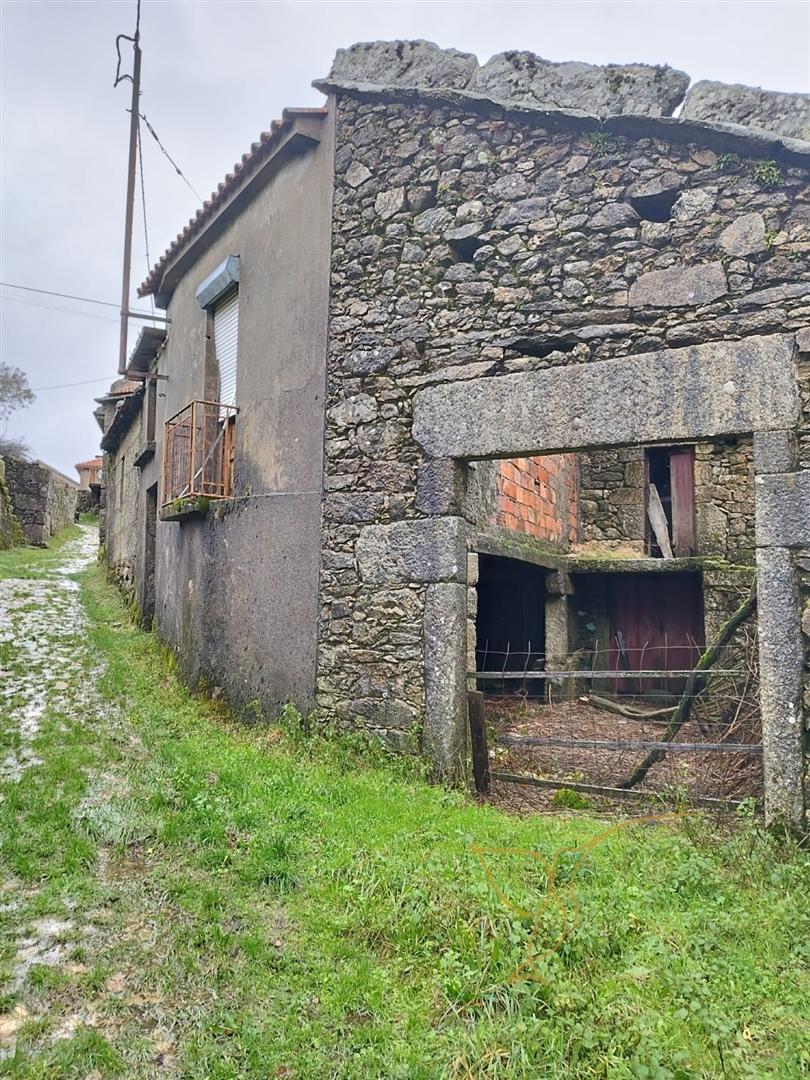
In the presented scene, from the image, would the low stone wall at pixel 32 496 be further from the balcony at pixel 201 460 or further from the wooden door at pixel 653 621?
the wooden door at pixel 653 621

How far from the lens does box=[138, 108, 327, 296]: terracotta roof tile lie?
5879 millimetres

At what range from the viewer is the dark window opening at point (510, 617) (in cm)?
984

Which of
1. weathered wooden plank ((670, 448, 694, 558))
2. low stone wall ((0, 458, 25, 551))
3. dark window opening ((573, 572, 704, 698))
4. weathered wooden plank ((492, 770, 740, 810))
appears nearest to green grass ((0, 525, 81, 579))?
low stone wall ((0, 458, 25, 551))

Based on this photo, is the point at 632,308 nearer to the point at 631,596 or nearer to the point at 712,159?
the point at 712,159

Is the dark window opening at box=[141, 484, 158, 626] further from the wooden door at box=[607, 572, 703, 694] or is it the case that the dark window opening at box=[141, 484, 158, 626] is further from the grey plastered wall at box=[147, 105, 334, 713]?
the wooden door at box=[607, 572, 703, 694]

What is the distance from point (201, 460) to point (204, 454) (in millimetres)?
336

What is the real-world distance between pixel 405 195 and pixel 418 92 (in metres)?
0.69

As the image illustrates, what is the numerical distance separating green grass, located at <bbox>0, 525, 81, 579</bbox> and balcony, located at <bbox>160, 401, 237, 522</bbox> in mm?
6747

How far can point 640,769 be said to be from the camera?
5.00 metres

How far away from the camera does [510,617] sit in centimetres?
1014

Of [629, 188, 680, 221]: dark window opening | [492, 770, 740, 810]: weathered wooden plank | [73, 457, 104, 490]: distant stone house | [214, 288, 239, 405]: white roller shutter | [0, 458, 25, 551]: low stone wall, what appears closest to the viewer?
[492, 770, 740, 810]: weathered wooden plank

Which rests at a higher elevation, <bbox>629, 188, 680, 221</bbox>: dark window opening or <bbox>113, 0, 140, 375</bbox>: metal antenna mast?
<bbox>113, 0, 140, 375</bbox>: metal antenna mast

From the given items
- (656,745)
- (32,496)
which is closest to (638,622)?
(656,745)

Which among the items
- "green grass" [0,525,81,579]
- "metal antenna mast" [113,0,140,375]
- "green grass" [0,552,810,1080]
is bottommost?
"green grass" [0,552,810,1080]
